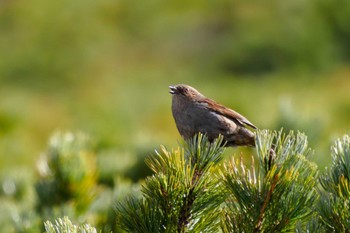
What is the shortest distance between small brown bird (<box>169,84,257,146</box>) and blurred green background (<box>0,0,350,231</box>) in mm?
6852

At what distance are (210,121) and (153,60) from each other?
24.2 metres

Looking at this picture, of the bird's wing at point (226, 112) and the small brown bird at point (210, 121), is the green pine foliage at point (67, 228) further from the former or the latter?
the bird's wing at point (226, 112)

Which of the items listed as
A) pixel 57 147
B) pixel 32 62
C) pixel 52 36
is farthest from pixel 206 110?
pixel 52 36

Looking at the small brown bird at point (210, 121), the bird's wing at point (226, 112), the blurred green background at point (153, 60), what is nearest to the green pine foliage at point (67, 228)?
the small brown bird at point (210, 121)

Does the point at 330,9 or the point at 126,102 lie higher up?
the point at 330,9

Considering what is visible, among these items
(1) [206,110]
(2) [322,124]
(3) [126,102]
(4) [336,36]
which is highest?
(4) [336,36]

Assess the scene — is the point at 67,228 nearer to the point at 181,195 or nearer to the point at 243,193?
the point at 181,195

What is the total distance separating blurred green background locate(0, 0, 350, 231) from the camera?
16062 millimetres

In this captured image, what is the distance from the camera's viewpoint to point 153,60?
2731 centimetres

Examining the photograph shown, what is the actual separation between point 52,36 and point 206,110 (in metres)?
24.9

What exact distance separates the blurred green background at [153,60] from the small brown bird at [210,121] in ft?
22.5

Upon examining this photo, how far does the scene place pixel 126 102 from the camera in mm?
18797

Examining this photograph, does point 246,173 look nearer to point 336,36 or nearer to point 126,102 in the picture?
point 126,102

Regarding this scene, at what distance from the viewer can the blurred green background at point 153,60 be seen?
16.1 meters
